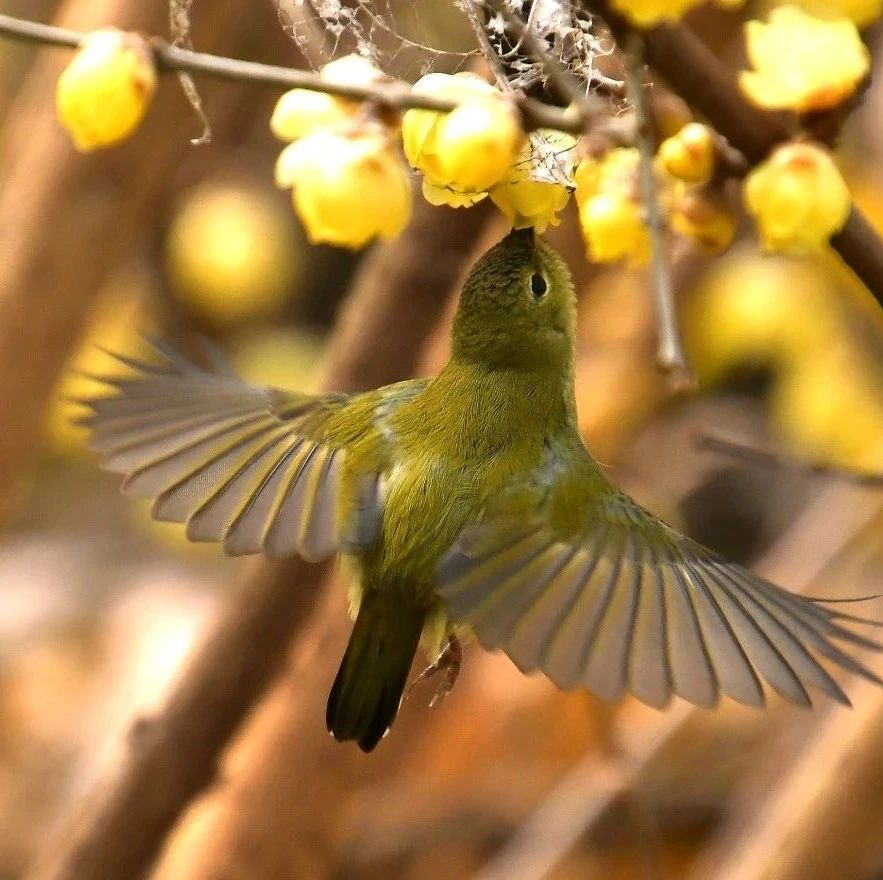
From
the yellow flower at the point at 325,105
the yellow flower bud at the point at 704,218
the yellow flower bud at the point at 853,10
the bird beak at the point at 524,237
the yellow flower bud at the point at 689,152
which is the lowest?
the yellow flower at the point at 325,105

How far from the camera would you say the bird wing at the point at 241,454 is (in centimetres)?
97

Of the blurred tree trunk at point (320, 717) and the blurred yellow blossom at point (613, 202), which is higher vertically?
the blurred yellow blossom at point (613, 202)

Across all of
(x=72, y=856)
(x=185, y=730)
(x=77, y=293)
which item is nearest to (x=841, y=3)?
(x=77, y=293)

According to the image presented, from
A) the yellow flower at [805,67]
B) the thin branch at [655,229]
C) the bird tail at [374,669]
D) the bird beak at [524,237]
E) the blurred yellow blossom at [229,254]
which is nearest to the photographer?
the thin branch at [655,229]

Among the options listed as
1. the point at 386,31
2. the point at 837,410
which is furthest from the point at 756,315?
the point at 386,31

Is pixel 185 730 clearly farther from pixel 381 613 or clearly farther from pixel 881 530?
pixel 881 530

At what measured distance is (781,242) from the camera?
519 mm

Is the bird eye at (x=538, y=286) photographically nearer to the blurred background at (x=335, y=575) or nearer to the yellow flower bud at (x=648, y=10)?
the blurred background at (x=335, y=575)

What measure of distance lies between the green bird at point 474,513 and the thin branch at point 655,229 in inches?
12.3

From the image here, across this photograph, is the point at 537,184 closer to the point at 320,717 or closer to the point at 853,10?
the point at 853,10

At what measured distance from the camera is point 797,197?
50 centimetres

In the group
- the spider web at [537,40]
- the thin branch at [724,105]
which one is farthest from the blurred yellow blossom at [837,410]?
the thin branch at [724,105]

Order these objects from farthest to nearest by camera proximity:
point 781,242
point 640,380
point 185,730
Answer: point 640,380 → point 185,730 → point 781,242

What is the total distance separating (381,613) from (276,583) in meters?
0.43
